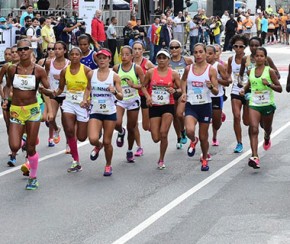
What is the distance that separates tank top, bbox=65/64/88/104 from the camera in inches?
529

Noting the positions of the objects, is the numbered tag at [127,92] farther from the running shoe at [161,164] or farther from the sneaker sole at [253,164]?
the sneaker sole at [253,164]

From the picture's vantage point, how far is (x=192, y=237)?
948 centimetres

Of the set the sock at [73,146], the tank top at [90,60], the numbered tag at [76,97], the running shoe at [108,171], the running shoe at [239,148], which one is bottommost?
the running shoe at [239,148]

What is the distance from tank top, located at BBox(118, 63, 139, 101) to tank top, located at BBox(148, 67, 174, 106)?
0.48 m

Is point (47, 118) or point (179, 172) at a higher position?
point (47, 118)

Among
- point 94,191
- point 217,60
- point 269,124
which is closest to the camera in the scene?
point 94,191

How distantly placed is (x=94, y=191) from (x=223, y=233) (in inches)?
110

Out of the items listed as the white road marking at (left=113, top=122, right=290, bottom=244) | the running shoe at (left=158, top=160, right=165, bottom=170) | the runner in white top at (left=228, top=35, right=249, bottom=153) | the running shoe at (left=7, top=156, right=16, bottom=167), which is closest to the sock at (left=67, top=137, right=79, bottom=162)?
the running shoe at (left=7, top=156, right=16, bottom=167)

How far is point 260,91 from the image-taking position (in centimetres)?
1352

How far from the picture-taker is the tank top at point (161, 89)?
13648 mm

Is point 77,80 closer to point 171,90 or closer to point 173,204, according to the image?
point 171,90

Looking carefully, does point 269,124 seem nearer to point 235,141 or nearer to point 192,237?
point 235,141

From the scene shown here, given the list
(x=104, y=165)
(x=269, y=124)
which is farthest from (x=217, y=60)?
(x=104, y=165)

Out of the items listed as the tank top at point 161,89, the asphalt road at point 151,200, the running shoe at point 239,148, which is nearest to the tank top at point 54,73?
the asphalt road at point 151,200
